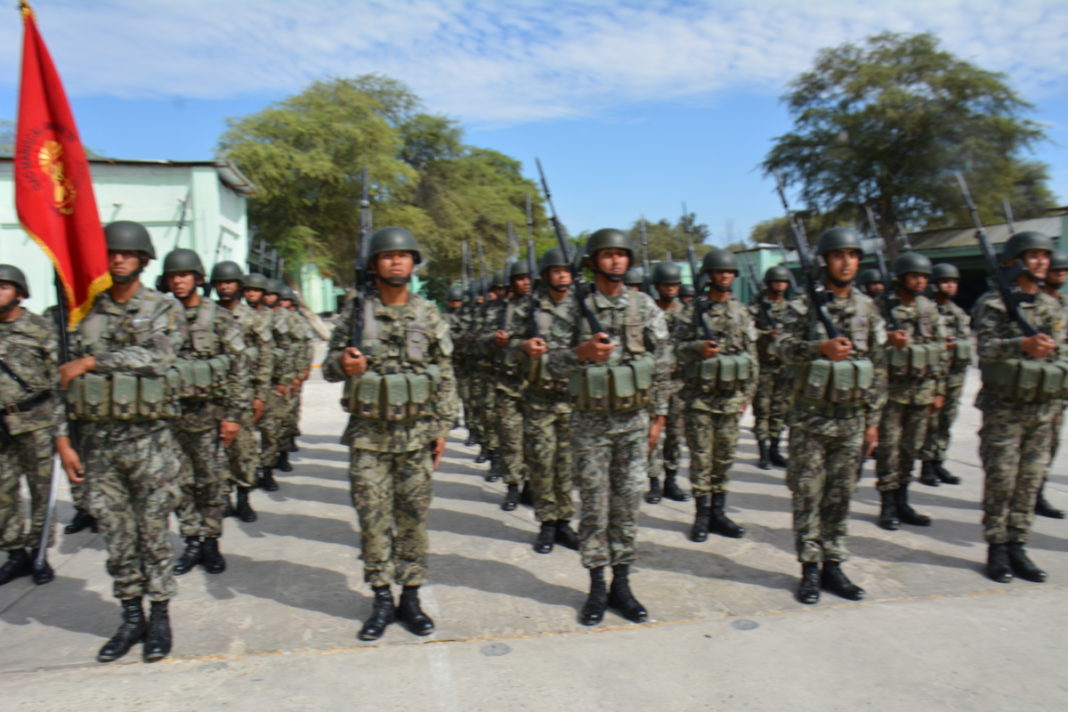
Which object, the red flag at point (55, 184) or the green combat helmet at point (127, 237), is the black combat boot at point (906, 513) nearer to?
the green combat helmet at point (127, 237)

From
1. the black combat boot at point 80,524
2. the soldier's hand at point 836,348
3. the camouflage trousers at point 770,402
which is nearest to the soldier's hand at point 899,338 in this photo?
the soldier's hand at point 836,348

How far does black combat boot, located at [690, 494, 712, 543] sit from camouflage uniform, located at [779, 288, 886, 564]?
1081 millimetres

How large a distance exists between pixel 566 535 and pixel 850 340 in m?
2.40

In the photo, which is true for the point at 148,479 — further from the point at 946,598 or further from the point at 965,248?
the point at 965,248

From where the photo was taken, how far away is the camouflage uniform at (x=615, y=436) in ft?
13.8

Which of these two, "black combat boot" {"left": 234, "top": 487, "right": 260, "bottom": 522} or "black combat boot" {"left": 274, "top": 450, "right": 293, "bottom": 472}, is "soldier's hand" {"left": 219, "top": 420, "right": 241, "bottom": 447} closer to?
"black combat boot" {"left": 234, "top": 487, "right": 260, "bottom": 522}

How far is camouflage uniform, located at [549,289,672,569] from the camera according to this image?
4211 mm

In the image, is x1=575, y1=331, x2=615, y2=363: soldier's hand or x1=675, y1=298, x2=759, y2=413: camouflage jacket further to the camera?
x1=675, y1=298, x2=759, y2=413: camouflage jacket

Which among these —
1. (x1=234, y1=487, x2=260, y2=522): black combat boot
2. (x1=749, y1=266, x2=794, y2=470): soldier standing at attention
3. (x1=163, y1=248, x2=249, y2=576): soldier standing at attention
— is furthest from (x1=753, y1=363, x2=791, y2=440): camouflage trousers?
(x1=163, y1=248, x2=249, y2=576): soldier standing at attention

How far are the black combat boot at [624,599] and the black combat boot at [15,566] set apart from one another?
12.4ft

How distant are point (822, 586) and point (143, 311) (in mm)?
4137

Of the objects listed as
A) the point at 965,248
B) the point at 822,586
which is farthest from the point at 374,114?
the point at 822,586

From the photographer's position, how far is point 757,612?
4.21 metres

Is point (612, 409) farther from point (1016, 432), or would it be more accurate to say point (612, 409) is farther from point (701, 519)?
point (1016, 432)
